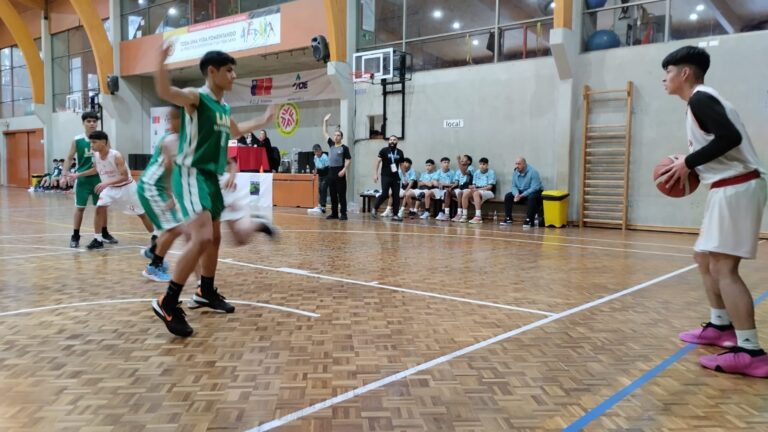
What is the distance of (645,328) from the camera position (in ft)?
12.4

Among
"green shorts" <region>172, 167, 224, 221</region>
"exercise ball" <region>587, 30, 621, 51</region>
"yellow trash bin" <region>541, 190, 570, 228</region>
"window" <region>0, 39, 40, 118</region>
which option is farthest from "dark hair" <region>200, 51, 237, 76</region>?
"window" <region>0, 39, 40, 118</region>

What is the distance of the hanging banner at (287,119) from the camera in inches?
742

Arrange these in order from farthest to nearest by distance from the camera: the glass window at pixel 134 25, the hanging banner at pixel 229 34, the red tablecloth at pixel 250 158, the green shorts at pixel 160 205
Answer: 1. the glass window at pixel 134 25
2. the hanging banner at pixel 229 34
3. the red tablecloth at pixel 250 158
4. the green shorts at pixel 160 205

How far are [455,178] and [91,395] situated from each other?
36.7ft

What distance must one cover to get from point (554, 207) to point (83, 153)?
8.74m

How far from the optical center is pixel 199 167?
12.1 ft

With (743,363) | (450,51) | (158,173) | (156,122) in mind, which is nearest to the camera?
(743,363)

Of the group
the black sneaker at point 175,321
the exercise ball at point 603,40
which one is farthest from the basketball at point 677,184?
the exercise ball at point 603,40

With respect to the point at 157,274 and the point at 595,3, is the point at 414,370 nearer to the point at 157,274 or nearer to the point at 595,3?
the point at 157,274

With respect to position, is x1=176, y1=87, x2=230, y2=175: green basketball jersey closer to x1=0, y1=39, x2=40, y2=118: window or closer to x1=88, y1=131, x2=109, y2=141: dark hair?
x1=88, y1=131, x2=109, y2=141: dark hair

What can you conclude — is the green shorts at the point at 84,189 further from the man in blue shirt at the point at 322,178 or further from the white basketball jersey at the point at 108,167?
the man in blue shirt at the point at 322,178

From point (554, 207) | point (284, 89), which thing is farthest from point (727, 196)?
point (284, 89)

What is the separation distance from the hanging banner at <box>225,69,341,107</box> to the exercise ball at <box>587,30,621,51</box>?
786 cm

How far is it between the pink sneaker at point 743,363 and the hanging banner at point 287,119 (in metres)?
17.0
